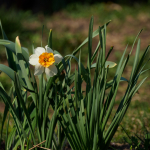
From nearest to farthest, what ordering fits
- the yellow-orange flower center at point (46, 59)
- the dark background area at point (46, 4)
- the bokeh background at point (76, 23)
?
the yellow-orange flower center at point (46, 59)
the bokeh background at point (76, 23)
the dark background area at point (46, 4)

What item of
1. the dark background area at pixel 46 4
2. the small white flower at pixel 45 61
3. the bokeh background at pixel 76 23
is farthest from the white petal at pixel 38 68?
the dark background area at pixel 46 4

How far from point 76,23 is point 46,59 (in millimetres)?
4853

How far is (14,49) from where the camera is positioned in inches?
34.0

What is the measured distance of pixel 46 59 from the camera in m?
0.78

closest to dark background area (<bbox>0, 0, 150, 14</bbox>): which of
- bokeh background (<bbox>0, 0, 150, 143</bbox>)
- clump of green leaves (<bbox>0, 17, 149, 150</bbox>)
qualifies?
bokeh background (<bbox>0, 0, 150, 143</bbox>)

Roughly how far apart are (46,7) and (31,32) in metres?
2.38

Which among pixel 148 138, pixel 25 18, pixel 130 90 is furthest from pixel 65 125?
pixel 25 18

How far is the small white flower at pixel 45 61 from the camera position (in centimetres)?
77

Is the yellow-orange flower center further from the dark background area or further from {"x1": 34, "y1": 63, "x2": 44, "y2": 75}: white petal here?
the dark background area

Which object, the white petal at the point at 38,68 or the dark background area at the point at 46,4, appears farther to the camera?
the dark background area at the point at 46,4

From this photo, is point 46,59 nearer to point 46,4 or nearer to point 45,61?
point 45,61

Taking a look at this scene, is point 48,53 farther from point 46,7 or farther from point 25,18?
point 46,7

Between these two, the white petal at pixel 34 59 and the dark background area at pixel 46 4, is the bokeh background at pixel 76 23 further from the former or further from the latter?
the white petal at pixel 34 59

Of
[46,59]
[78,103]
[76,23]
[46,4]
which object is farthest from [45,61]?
[46,4]
